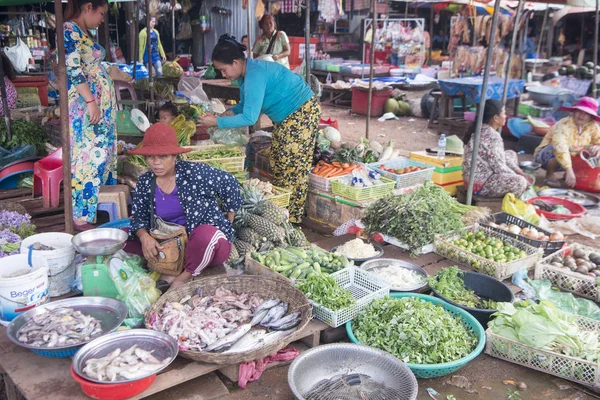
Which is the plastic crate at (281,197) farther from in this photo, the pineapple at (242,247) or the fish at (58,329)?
the fish at (58,329)

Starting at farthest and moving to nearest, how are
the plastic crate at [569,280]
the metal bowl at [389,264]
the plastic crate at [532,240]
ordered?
1. the plastic crate at [532,240]
2. the metal bowl at [389,264]
3. the plastic crate at [569,280]

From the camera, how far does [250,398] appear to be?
2.78m

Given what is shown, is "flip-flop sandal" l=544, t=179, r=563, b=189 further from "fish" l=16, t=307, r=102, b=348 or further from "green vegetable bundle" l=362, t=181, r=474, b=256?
"fish" l=16, t=307, r=102, b=348

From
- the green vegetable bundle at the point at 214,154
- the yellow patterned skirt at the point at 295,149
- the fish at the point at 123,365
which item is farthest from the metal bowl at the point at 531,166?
the fish at the point at 123,365

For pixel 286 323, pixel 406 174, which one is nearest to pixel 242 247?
pixel 286 323

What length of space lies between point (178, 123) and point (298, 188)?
1.35m

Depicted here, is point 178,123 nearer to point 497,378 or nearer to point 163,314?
point 163,314

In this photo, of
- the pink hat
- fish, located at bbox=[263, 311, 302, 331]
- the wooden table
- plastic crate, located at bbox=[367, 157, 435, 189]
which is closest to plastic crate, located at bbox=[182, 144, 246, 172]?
plastic crate, located at bbox=[367, 157, 435, 189]

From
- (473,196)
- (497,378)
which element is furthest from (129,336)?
(473,196)

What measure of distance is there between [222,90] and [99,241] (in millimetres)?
4580

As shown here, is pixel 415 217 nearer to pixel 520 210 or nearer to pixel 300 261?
pixel 300 261

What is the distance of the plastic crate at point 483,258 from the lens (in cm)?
398

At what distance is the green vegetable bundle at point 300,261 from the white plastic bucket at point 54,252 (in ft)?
4.10

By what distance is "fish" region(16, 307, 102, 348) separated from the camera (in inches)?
105
